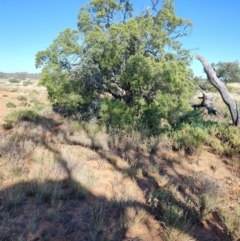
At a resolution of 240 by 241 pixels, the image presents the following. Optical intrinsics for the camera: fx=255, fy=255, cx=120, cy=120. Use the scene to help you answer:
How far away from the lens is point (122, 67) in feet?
34.1

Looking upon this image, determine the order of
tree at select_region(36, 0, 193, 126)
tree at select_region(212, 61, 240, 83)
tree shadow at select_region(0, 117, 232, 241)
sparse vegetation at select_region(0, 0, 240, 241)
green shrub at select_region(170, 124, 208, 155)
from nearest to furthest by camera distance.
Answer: tree shadow at select_region(0, 117, 232, 241) < sparse vegetation at select_region(0, 0, 240, 241) < green shrub at select_region(170, 124, 208, 155) < tree at select_region(36, 0, 193, 126) < tree at select_region(212, 61, 240, 83)

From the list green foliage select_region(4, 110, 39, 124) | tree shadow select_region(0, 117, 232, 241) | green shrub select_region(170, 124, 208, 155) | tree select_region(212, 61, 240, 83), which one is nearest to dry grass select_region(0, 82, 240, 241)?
tree shadow select_region(0, 117, 232, 241)

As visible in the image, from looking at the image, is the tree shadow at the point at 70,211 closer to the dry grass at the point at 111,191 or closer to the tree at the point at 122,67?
the dry grass at the point at 111,191

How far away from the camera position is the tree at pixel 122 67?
948 cm

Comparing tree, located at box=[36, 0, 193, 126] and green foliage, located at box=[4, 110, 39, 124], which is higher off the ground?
tree, located at box=[36, 0, 193, 126]

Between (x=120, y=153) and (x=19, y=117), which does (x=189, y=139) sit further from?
(x=19, y=117)


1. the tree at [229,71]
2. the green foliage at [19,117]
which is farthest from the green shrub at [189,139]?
the tree at [229,71]

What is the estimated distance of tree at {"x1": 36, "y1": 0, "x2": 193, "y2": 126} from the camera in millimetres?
9484

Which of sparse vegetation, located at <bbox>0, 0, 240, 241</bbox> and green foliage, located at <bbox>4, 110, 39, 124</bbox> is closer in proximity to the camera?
sparse vegetation, located at <bbox>0, 0, 240, 241</bbox>

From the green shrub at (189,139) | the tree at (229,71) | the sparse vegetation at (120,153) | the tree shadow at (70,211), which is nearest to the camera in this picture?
the tree shadow at (70,211)

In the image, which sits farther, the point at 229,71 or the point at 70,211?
the point at 229,71

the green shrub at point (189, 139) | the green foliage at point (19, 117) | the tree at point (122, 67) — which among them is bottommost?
the green foliage at point (19, 117)

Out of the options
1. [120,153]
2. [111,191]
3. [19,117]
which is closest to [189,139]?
[120,153]

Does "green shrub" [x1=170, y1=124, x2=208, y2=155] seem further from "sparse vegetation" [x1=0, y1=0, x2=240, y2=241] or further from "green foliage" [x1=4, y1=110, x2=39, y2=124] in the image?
"green foliage" [x1=4, y1=110, x2=39, y2=124]
